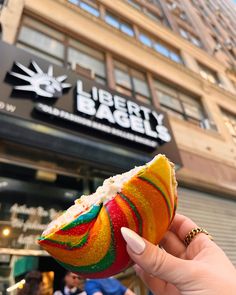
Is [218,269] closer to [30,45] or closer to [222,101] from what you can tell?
[30,45]

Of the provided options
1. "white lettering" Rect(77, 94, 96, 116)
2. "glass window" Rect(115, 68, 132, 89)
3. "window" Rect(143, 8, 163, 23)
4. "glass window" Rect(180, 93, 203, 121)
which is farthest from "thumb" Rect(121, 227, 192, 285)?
"window" Rect(143, 8, 163, 23)

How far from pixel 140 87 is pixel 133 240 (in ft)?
26.6

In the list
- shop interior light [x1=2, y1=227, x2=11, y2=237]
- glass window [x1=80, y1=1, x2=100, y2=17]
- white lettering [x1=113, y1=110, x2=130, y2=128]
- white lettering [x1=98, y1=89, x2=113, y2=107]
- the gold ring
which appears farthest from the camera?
glass window [x1=80, y1=1, x2=100, y2=17]

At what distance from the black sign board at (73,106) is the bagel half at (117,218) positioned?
3.18 metres

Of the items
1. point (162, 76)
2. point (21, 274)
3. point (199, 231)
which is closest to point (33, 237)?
point (21, 274)

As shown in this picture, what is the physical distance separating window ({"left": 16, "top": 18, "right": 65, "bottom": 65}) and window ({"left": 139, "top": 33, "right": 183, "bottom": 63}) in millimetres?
5220

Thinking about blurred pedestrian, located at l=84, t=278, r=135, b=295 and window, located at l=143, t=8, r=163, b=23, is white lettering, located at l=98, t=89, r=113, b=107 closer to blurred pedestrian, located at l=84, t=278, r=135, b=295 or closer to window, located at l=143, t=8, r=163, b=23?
blurred pedestrian, located at l=84, t=278, r=135, b=295

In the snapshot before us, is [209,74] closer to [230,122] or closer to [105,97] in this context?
[230,122]

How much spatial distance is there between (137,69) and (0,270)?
791cm

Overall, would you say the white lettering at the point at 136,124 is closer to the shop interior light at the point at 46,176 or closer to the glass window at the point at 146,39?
the shop interior light at the point at 46,176

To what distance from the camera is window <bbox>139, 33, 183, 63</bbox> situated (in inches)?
461

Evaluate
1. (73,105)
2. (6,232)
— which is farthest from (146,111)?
(6,232)

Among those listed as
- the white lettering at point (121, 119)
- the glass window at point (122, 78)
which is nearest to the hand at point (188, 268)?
the white lettering at point (121, 119)

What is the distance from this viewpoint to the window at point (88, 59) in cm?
756
